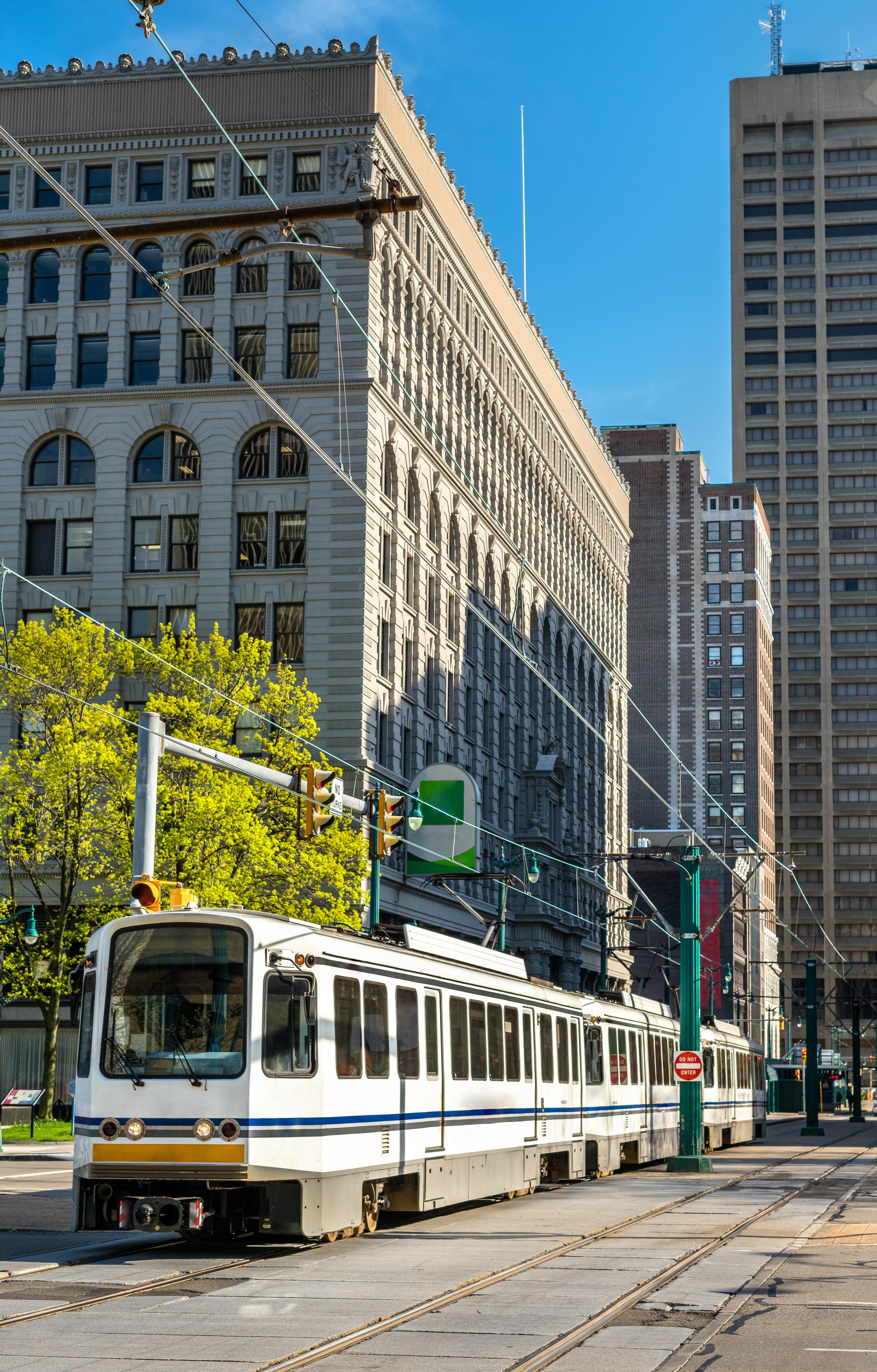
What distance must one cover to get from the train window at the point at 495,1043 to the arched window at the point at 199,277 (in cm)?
3637

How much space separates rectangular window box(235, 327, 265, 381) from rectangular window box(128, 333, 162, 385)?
2555mm

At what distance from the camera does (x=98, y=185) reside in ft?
180

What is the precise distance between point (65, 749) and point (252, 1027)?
25492 mm

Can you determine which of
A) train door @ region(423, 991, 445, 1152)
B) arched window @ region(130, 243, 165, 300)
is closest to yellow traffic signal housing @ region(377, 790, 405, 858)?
train door @ region(423, 991, 445, 1152)

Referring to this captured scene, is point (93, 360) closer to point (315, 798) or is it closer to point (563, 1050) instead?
point (563, 1050)

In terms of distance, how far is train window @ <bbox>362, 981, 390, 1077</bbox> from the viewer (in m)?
17.4

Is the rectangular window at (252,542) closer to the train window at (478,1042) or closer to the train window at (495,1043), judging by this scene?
the train window at (495,1043)

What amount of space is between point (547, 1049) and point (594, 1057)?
330cm


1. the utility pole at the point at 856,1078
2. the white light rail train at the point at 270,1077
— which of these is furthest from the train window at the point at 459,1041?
the utility pole at the point at 856,1078

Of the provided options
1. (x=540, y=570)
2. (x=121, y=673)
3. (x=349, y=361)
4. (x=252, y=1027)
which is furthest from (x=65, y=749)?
(x=540, y=570)

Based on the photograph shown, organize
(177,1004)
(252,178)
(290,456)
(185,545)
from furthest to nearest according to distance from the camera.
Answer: (252,178), (185,545), (290,456), (177,1004)

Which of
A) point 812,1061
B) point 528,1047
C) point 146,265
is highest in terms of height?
point 146,265

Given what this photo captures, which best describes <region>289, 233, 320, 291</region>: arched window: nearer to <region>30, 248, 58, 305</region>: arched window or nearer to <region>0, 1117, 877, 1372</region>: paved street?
<region>30, 248, 58, 305</region>: arched window

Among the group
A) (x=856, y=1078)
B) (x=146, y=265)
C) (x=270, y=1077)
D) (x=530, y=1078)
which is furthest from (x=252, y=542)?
(x=856, y=1078)
